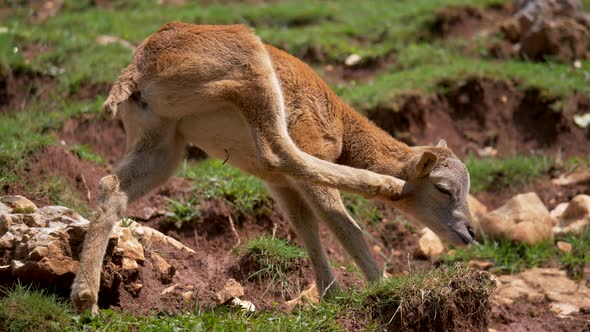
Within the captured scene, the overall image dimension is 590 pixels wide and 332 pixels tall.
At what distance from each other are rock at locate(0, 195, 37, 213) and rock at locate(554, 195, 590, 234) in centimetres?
642

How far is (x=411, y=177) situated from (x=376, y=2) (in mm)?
9060

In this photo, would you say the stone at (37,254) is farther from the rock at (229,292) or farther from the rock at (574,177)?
the rock at (574,177)

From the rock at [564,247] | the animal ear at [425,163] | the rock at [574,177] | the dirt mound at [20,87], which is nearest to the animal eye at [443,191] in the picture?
the animal ear at [425,163]

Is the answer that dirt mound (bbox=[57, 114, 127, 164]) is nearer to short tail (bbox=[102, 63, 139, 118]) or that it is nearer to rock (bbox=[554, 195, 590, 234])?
short tail (bbox=[102, 63, 139, 118])

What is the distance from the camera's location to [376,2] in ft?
53.0

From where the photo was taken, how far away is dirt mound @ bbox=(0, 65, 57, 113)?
11133 millimetres

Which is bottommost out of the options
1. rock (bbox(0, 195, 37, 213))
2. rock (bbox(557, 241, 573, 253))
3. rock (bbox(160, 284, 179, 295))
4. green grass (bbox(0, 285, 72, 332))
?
rock (bbox(557, 241, 573, 253))

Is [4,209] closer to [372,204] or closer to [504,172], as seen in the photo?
[372,204]

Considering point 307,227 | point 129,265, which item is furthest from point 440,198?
point 129,265

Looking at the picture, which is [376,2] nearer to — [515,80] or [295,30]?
[295,30]

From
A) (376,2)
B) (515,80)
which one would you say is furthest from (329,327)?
(376,2)

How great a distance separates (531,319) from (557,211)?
2.56 meters

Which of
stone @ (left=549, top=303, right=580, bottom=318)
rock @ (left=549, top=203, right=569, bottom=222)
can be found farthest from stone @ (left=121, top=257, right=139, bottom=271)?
rock @ (left=549, top=203, right=569, bottom=222)

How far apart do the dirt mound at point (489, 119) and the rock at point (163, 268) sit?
524 cm
